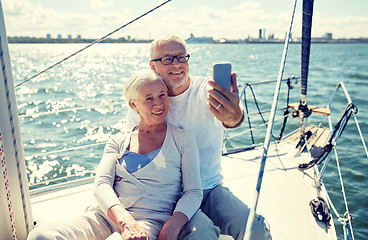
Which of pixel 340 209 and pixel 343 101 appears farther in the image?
pixel 343 101

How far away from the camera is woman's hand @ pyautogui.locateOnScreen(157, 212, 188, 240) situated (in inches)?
46.5

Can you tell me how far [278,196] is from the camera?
2045mm

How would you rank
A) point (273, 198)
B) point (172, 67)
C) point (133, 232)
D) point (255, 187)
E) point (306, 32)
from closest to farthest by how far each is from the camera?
point (255, 187)
point (133, 232)
point (172, 67)
point (273, 198)
point (306, 32)

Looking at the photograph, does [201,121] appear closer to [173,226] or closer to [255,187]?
[173,226]

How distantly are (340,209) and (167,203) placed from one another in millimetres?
2702

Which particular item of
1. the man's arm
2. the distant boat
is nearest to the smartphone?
the man's arm

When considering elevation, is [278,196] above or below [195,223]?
below

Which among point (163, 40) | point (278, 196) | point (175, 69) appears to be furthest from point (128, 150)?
point (278, 196)

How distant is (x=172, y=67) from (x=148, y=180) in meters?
0.51

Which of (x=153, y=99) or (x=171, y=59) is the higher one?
(x=171, y=59)

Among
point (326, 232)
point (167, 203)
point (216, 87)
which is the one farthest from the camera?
point (326, 232)

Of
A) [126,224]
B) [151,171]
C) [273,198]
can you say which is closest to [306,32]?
[273,198]

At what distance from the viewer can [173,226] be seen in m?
1.20

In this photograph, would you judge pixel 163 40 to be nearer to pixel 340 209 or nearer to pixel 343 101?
pixel 340 209
